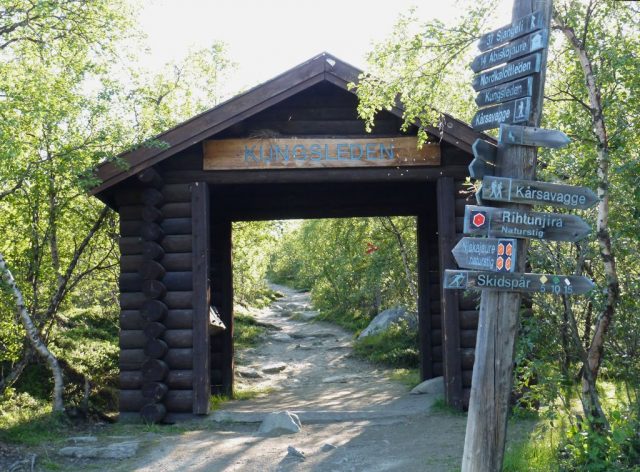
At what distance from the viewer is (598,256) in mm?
8438

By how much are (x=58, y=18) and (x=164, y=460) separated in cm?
701

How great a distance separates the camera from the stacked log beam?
34.9 feet

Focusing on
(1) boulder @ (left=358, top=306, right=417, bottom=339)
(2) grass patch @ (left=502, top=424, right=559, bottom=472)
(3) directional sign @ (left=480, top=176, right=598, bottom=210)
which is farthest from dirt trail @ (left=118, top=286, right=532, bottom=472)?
(1) boulder @ (left=358, top=306, right=417, bottom=339)

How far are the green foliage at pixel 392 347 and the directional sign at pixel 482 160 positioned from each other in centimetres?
1308

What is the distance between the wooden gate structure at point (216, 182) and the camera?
10.5m

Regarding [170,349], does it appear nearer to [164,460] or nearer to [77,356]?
[164,460]

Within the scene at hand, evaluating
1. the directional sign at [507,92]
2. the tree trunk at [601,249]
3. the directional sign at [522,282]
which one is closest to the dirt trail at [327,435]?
the tree trunk at [601,249]

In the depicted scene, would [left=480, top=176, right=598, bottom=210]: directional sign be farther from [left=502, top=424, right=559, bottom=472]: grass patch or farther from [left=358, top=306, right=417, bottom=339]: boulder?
[left=358, top=306, right=417, bottom=339]: boulder

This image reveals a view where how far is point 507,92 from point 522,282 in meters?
1.53

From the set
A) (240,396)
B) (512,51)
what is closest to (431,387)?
(240,396)

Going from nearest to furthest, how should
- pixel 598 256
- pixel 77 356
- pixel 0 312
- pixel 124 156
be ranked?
pixel 598 256, pixel 124 156, pixel 0 312, pixel 77 356

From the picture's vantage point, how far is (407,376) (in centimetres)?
1653

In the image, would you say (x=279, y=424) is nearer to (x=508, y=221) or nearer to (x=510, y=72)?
(x=508, y=221)

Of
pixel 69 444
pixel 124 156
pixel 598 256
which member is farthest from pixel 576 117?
pixel 69 444
